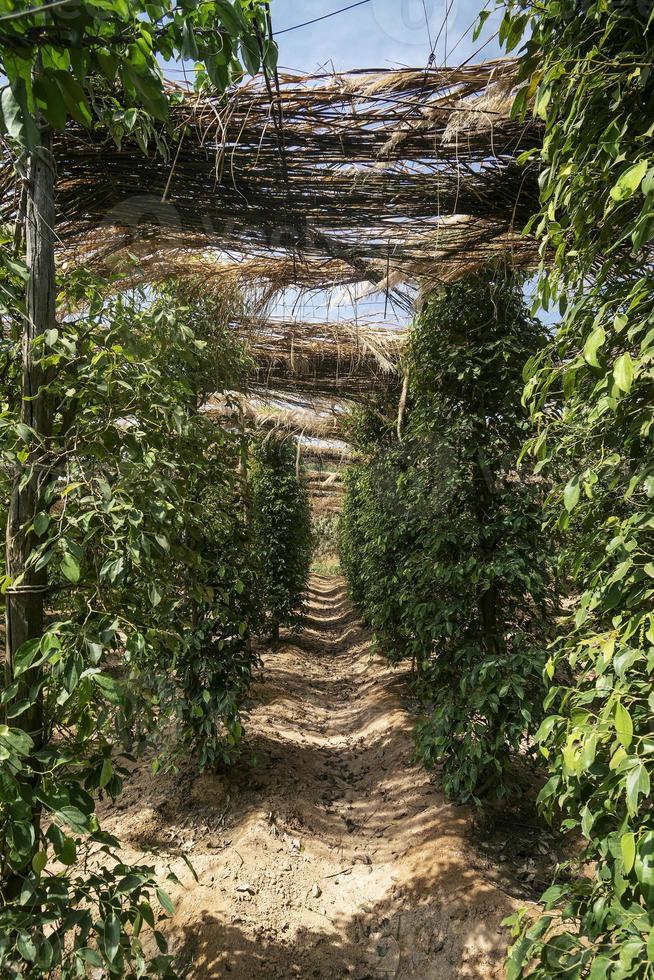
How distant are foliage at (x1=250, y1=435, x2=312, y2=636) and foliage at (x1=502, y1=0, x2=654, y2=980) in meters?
6.54

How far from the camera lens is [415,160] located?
7.51 ft

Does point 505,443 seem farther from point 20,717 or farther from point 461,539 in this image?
point 20,717

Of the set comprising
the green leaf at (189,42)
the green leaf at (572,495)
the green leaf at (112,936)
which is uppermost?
the green leaf at (189,42)

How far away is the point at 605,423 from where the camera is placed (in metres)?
1.43

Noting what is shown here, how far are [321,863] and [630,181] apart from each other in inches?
140

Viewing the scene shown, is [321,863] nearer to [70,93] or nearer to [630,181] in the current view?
[630,181]

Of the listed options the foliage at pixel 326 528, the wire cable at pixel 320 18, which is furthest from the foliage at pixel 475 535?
the foliage at pixel 326 528

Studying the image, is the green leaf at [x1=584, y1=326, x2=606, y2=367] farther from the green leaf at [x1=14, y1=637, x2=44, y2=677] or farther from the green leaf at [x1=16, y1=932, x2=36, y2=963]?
the green leaf at [x1=16, y1=932, x2=36, y2=963]

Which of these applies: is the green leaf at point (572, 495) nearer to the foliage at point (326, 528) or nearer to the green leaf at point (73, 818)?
the green leaf at point (73, 818)

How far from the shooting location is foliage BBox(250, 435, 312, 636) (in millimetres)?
8086

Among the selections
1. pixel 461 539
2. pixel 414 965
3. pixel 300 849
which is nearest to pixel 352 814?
pixel 300 849

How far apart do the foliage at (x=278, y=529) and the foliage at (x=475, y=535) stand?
4.68 m

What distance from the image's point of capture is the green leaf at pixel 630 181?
105 centimetres

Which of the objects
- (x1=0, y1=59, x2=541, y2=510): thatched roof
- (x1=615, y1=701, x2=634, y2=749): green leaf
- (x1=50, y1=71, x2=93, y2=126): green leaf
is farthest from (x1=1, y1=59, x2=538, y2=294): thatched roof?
(x1=615, y1=701, x2=634, y2=749): green leaf
